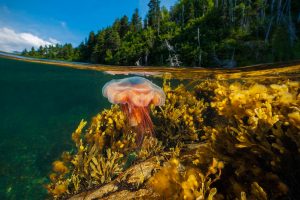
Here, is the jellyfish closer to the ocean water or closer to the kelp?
the kelp

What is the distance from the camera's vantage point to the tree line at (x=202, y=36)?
33812 mm

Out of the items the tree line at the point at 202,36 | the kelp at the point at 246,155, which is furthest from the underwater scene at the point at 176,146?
the tree line at the point at 202,36

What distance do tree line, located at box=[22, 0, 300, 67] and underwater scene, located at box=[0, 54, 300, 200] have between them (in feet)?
66.5

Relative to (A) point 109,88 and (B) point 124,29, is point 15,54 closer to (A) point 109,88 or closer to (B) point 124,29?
(A) point 109,88

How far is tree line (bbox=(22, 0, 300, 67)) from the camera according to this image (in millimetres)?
33812

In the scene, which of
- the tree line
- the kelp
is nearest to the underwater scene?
the kelp

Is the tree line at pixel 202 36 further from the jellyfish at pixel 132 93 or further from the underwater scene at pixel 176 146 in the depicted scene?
the jellyfish at pixel 132 93

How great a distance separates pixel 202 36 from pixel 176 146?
129 ft

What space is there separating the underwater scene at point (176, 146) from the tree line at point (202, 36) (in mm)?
20276

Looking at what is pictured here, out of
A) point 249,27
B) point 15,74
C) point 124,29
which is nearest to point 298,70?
point 15,74

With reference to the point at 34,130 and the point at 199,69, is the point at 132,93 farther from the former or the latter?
the point at 34,130

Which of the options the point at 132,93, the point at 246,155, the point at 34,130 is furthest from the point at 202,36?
the point at 246,155

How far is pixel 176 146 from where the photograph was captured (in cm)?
591

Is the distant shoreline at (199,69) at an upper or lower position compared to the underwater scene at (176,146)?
upper
